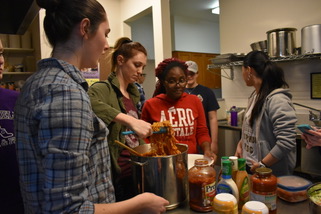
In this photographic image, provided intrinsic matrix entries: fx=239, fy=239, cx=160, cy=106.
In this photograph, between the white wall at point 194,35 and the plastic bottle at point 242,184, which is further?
the white wall at point 194,35

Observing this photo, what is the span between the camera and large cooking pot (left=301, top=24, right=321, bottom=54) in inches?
88.5

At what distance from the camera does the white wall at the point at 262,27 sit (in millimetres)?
2602

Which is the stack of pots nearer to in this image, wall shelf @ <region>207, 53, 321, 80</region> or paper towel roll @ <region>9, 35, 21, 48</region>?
wall shelf @ <region>207, 53, 321, 80</region>

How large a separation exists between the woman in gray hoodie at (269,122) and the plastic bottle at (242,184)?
0.56 metres

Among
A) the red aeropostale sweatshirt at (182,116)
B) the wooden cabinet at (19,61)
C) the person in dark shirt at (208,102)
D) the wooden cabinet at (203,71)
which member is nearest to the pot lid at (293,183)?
the red aeropostale sweatshirt at (182,116)

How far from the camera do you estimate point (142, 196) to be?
0.69 metres

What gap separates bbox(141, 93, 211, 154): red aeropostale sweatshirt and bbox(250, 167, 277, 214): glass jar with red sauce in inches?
27.6

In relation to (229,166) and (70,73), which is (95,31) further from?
(229,166)

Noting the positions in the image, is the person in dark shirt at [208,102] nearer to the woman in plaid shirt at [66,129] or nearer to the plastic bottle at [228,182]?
the plastic bottle at [228,182]

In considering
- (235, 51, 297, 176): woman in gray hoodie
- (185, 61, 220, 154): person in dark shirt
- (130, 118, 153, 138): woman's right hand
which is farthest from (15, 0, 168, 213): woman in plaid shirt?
(185, 61, 220, 154): person in dark shirt

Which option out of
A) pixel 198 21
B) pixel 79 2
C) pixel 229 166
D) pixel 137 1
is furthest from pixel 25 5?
pixel 198 21

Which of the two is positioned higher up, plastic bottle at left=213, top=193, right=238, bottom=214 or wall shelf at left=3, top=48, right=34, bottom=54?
wall shelf at left=3, top=48, right=34, bottom=54

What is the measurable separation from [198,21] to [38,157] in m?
5.88

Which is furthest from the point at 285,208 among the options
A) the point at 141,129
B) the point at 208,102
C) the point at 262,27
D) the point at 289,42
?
the point at 262,27
